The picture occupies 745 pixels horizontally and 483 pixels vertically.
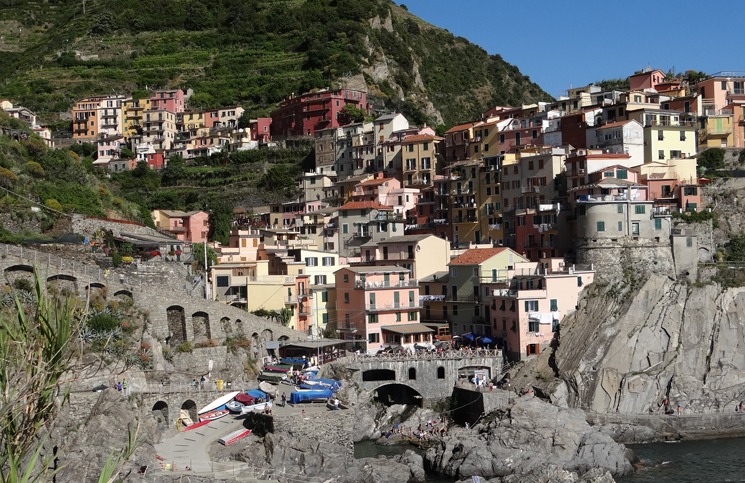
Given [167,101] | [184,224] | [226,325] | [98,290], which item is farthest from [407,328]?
[167,101]

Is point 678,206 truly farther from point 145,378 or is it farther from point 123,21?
point 123,21

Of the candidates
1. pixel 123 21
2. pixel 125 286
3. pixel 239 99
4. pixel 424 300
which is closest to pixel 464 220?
pixel 424 300

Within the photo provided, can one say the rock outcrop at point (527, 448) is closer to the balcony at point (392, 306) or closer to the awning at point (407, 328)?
the awning at point (407, 328)

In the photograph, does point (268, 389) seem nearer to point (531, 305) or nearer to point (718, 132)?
point (531, 305)

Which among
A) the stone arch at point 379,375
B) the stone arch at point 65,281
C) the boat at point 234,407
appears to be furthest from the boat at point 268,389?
the stone arch at point 65,281

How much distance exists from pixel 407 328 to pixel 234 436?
20.0m

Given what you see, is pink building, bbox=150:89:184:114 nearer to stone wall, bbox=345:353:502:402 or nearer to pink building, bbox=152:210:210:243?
pink building, bbox=152:210:210:243

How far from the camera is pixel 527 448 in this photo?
42375mm

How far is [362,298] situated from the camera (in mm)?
56781

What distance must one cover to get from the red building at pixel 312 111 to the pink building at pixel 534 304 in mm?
48174

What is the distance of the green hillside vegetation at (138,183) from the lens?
56.1 meters

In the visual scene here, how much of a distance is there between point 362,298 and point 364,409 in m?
9.04

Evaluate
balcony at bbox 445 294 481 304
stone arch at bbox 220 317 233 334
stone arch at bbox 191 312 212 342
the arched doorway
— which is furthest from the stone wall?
the arched doorway

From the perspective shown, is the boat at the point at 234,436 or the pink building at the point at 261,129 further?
the pink building at the point at 261,129
